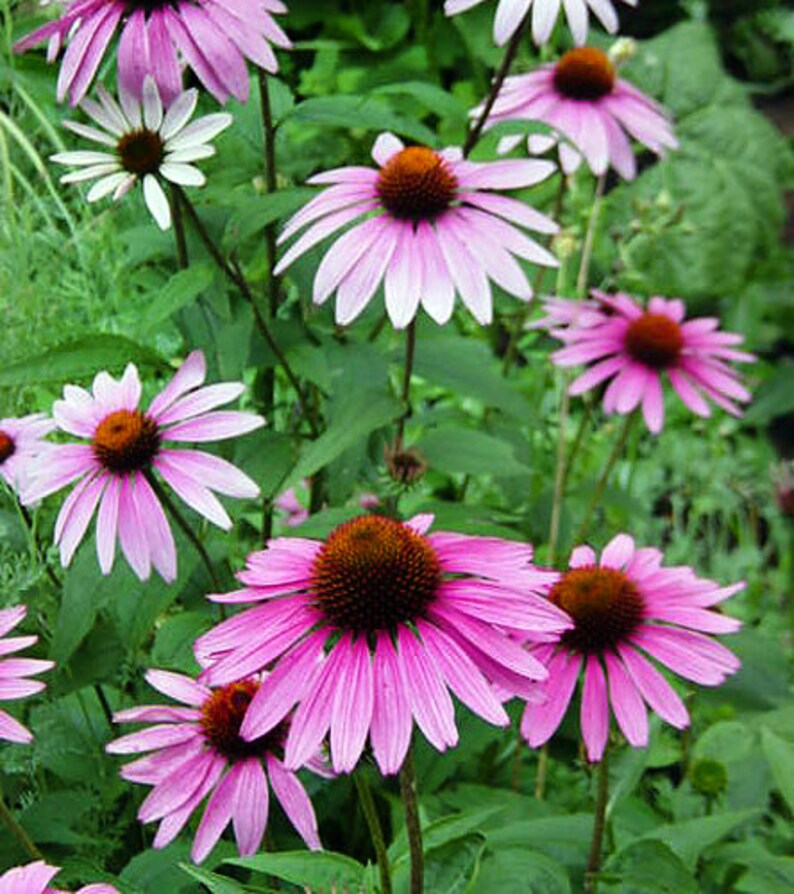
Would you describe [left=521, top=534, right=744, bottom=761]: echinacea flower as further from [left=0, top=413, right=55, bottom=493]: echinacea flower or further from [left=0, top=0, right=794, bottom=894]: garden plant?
[left=0, top=413, right=55, bottom=493]: echinacea flower

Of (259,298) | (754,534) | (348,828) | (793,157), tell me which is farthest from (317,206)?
(793,157)

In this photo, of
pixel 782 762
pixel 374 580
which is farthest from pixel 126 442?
pixel 782 762

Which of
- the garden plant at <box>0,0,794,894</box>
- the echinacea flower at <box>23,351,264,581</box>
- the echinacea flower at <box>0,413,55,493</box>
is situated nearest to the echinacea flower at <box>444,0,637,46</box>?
the garden plant at <box>0,0,794,894</box>

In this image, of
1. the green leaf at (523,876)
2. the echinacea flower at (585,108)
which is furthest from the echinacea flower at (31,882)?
the echinacea flower at (585,108)

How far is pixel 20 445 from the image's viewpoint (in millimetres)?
938

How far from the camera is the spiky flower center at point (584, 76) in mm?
1294

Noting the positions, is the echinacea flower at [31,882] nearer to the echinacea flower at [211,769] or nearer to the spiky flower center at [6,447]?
the echinacea flower at [211,769]

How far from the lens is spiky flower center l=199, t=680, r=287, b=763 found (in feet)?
2.62

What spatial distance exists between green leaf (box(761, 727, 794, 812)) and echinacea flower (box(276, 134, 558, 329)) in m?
0.39

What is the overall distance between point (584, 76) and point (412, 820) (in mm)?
854

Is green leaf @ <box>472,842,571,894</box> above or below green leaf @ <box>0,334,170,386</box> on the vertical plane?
below

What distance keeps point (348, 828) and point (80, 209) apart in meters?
0.61

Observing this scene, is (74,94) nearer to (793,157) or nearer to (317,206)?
(317,206)

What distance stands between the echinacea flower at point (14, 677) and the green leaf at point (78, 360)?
0.64 feet
